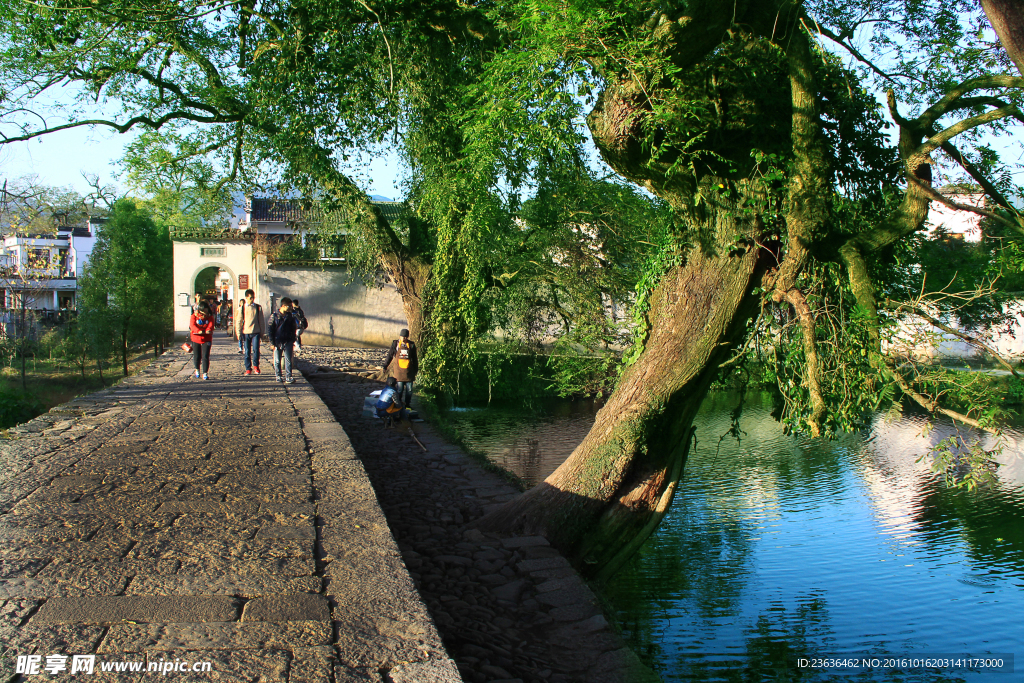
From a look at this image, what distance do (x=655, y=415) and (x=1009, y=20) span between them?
336cm

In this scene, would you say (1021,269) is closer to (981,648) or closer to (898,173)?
(898,173)

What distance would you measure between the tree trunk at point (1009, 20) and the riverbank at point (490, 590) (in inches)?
150

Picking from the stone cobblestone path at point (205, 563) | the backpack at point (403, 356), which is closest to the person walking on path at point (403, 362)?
the backpack at point (403, 356)

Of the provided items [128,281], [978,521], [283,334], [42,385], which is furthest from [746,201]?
[128,281]

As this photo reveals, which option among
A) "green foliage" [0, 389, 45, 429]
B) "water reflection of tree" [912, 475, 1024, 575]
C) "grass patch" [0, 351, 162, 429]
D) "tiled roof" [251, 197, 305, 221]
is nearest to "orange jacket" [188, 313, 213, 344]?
"grass patch" [0, 351, 162, 429]

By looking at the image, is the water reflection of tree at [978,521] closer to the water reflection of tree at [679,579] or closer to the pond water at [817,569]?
the pond water at [817,569]

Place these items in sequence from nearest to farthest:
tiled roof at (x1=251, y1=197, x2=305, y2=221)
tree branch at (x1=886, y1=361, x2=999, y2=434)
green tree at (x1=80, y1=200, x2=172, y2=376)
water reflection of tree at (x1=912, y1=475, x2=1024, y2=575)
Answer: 1. tree branch at (x1=886, y1=361, x2=999, y2=434)
2. water reflection of tree at (x1=912, y1=475, x2=1024, y2=575)
3. green tree at (x1=80, y1=200, x2=172, y2=376)
4. tiled roof at (x1=251, y1=197, x2=305, y2=221)

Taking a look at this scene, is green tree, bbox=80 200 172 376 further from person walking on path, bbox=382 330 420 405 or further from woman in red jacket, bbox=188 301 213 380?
person walking on path, bbox=382 330 420 405

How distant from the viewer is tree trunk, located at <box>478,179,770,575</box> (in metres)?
5.48

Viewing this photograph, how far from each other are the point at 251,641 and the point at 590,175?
30.1ft

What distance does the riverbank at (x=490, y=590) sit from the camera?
Result: 159 inches

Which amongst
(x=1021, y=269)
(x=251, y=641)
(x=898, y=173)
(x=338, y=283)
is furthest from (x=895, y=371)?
(x=338, y=283)

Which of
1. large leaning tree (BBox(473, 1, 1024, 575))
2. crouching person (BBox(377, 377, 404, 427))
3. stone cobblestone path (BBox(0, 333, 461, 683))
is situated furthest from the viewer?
crouching person (BBox(377, 377, 404, 427))

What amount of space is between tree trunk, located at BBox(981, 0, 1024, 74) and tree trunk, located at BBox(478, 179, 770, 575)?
1.93 m
